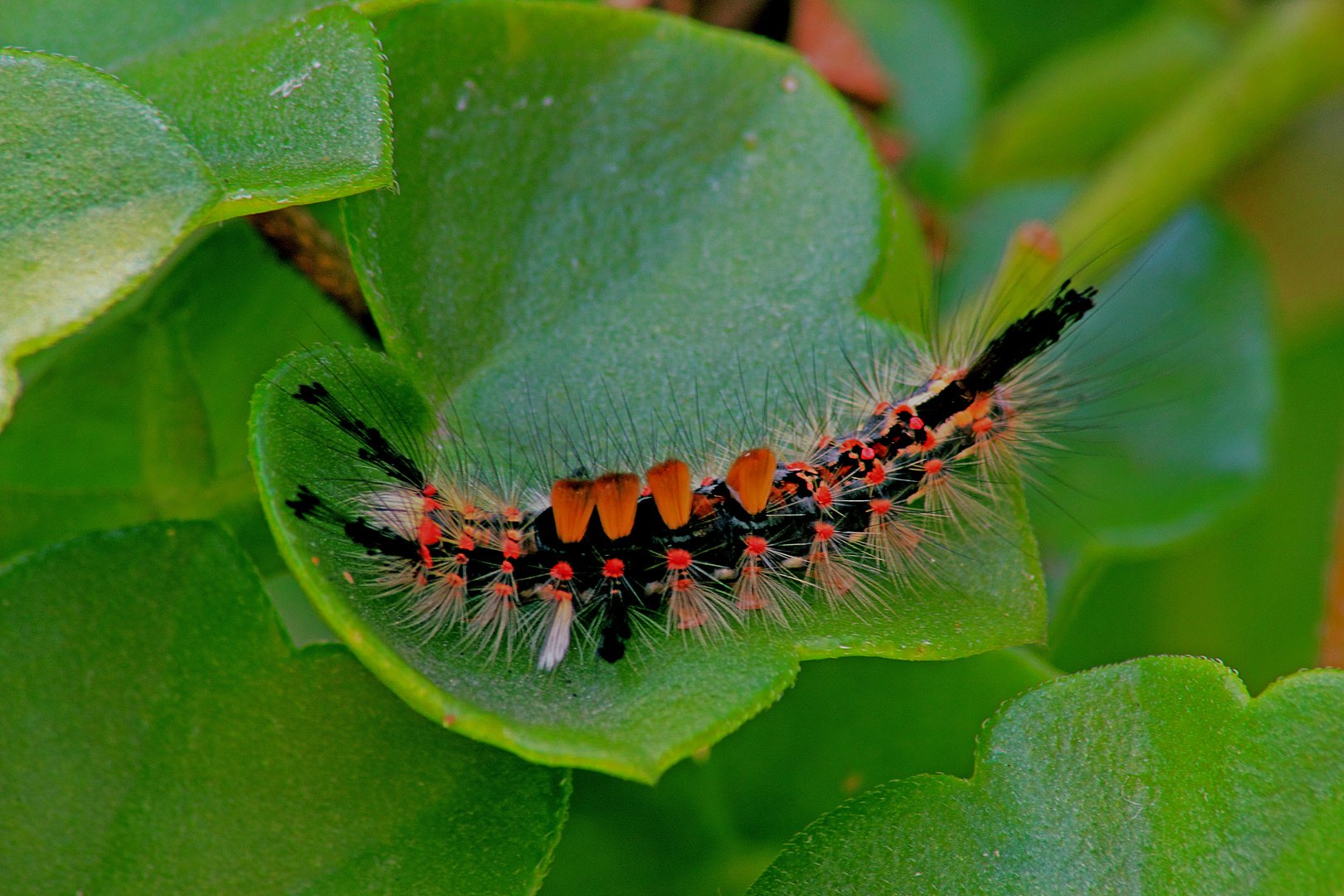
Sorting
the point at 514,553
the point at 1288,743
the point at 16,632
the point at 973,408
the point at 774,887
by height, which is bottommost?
the point at 16,632

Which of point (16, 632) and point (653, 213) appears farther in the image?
point (653, 213)

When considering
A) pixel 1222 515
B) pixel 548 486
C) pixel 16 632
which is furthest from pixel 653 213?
pixel 1222 515

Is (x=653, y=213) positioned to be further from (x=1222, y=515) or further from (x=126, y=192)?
(x=1222, y=515)

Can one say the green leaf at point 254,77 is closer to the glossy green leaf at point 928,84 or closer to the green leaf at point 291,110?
the green leaf at point 291,110

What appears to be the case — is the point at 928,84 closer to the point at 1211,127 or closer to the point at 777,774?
the point at 1211,127

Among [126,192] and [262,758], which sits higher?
[126,192]

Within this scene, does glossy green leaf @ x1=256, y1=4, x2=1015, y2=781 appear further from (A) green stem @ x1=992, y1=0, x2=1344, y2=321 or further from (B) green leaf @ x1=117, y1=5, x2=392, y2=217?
(A) green stem @ x1=992, y1=0, x2=1344, y2=321

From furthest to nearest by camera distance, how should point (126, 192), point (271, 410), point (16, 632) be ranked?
point (16, 632) < point (271, 410) < point (126, 192)

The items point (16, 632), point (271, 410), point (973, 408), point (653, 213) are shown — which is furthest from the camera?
point (973, 408)
